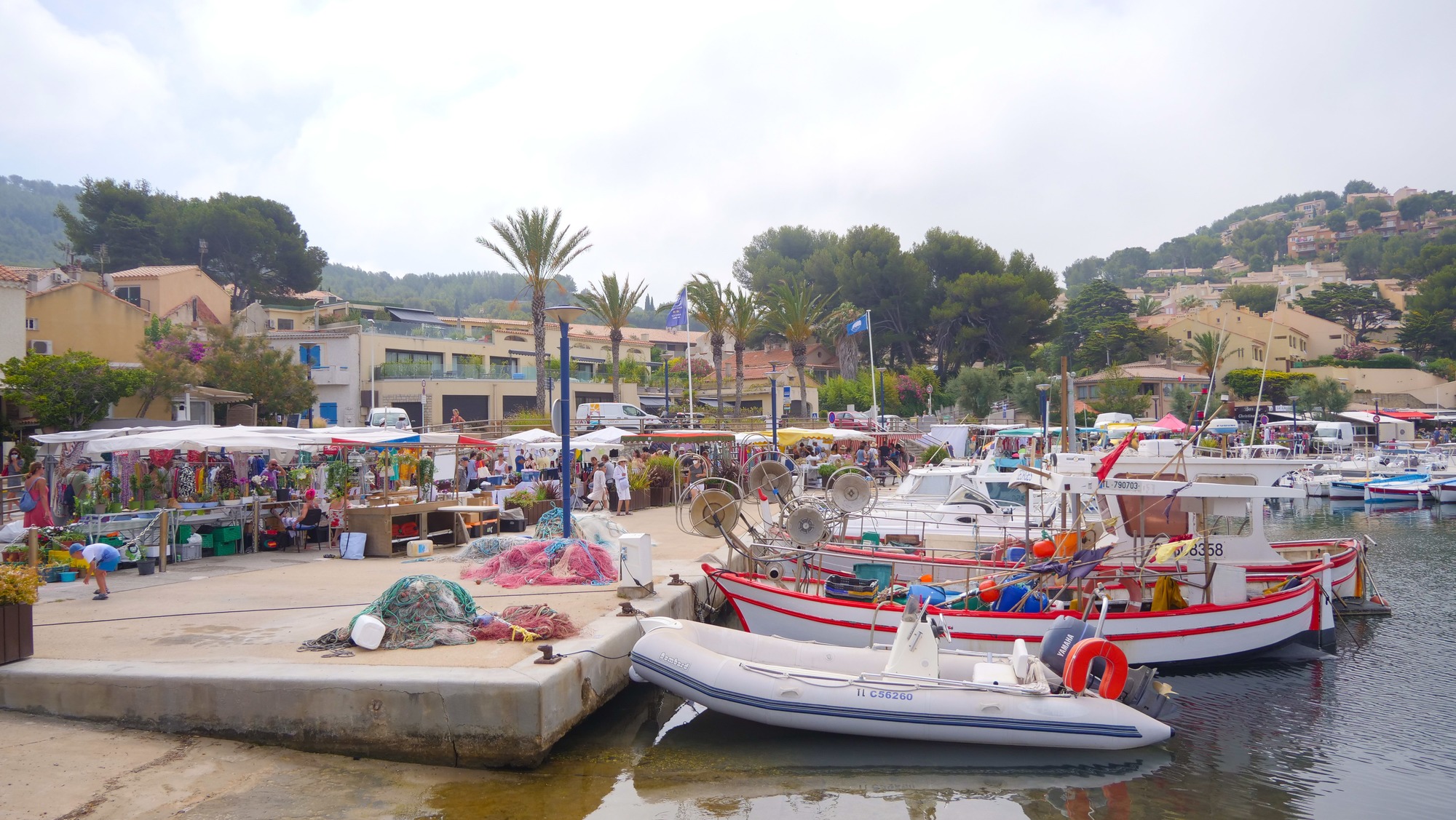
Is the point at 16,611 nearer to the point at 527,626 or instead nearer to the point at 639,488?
the point at 527,626

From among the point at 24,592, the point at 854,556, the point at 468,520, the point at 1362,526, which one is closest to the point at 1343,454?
the point at 1362,526

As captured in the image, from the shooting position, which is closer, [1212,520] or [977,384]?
[1212,520]

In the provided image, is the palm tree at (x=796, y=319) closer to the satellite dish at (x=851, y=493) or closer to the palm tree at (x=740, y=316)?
the palm tree at (x=740, y=316)

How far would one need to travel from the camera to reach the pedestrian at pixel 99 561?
1166cm

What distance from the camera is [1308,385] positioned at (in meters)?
62.7

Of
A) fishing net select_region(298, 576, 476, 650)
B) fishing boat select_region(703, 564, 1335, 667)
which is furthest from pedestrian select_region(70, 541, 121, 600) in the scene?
fishing boat select_region(703, 564, 1335, 667)

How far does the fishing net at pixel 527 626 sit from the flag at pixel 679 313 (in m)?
28.1

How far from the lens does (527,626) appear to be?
9.84 metres

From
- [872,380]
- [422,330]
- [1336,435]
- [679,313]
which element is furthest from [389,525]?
[1336,435]

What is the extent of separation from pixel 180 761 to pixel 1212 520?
1613 cm

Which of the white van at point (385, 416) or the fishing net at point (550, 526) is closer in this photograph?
the fishing net at point (550, 526)

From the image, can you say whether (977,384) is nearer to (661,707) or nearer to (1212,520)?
(1212,520)

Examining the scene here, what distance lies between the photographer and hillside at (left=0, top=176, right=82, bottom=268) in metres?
124

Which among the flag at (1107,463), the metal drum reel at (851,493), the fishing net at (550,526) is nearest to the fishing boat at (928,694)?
the flag at (1107,463)
